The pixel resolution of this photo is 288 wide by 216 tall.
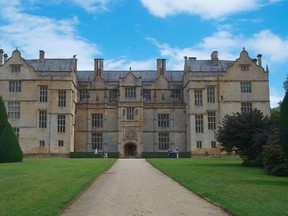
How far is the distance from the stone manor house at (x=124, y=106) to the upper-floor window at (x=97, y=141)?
13cm

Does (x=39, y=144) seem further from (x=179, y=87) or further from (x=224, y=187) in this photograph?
(x=224, y=187)

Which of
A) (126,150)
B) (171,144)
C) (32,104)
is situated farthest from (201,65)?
(32,104)

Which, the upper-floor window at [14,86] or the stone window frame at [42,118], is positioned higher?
the upper-floor window at [14,86]

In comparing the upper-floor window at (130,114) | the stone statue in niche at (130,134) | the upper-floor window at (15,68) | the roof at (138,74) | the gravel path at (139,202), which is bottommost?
the gravel path at (139,202)

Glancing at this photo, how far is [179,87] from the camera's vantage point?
5450 cm

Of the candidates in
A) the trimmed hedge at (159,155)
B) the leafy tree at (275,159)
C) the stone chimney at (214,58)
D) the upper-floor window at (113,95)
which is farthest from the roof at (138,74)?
the leafy tree at (275,159)

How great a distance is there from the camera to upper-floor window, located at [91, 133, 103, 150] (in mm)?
51125

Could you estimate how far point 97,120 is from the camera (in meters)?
51.8

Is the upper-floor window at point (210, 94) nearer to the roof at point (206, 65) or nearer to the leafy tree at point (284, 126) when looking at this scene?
the roof at point (206, 65)

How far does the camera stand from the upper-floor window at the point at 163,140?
5141cm

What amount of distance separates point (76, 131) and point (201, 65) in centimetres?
1824

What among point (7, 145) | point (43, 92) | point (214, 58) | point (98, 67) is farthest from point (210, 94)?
point (7, 145)

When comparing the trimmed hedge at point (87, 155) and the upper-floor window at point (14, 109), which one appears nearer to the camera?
the trimmed hedge at point (87, 155)

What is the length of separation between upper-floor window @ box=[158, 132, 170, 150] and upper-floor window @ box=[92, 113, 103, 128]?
305 inches
